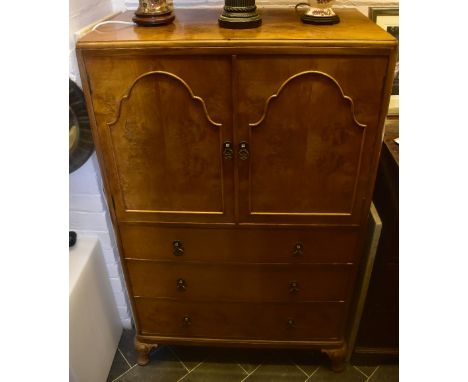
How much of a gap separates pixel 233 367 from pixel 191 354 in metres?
0.20

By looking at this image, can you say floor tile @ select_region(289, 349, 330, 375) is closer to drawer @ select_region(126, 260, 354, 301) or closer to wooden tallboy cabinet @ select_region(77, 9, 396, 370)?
wooden tallboy cabinet @ select_region(77, 9, 396, 370)

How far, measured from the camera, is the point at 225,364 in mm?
1642

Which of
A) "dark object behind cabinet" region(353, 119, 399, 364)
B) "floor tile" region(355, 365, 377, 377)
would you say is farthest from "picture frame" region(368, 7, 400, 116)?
"floor tile" region(355, 365, 377, 377)

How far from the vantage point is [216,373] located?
161 centimetres

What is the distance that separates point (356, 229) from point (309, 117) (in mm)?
428

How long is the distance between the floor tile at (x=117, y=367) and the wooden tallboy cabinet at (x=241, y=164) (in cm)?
29

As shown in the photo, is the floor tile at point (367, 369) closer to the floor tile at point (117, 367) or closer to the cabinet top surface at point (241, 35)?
the floor tile at point (117, 367)

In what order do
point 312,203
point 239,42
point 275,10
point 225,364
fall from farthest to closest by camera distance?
point 225,364 → point 275,10 → point 312,203 → point 239,42

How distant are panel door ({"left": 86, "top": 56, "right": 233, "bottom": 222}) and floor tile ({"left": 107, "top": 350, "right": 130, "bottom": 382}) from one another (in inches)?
30.4

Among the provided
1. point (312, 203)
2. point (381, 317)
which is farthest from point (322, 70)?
point (381, 317)

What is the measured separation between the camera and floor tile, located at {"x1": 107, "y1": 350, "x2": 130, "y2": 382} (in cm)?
160

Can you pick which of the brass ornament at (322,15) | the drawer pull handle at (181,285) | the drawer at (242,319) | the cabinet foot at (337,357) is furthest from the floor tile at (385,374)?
the brass ornament at (322,15)

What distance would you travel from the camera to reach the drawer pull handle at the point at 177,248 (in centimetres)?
130

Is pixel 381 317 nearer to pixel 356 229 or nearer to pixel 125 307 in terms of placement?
pixel 356 229
